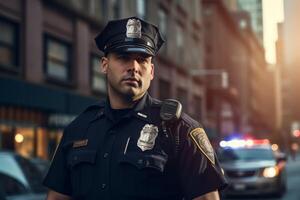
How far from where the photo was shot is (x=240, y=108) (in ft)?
290

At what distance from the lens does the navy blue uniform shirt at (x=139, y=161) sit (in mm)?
2695

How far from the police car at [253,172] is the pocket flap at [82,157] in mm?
13096

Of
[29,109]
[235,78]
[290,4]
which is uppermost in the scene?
[235,78]

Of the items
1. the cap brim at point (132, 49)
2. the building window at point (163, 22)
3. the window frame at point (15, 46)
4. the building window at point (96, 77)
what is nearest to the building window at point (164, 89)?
the building window at point (163, 22)

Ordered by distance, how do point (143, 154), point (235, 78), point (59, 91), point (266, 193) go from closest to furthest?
point (143, 154), point (266, 193), point (59, 91), point (235, 78)

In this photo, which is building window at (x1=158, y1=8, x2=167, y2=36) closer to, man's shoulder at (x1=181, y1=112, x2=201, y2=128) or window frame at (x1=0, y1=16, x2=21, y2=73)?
window frame at (x1=0, y1=16, x2=21, y2=73)

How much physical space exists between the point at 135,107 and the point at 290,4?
2.27 metres

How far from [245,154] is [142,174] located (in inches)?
621

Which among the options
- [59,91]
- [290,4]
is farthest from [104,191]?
[59,91]

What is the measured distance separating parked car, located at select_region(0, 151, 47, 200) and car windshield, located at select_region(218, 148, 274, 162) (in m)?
11.1

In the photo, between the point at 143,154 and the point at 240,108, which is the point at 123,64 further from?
the point at 240,108

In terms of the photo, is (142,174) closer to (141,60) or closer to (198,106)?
(141,60)

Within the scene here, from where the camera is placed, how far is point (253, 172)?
1681cm

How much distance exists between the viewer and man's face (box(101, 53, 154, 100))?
2.82 metres
